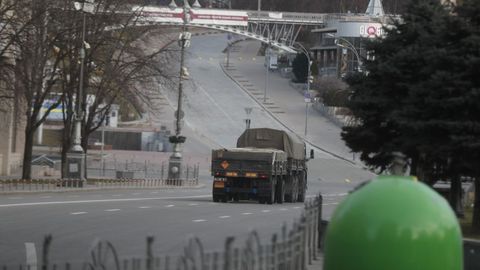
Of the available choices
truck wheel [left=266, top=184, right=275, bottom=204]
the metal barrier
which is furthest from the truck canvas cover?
the metal barrier

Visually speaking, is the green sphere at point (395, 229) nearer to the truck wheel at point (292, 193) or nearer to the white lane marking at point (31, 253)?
the white lane marking at point (31, 253)

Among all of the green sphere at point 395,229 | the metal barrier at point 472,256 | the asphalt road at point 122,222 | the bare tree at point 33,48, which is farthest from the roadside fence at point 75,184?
the green sphere at point 395,229

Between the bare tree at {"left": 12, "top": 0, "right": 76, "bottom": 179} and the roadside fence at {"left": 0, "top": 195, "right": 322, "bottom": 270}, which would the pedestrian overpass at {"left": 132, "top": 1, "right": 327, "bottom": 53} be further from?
the roadside fence at {"left": 0, "top": 195, "right": 322, "bottom": 270}

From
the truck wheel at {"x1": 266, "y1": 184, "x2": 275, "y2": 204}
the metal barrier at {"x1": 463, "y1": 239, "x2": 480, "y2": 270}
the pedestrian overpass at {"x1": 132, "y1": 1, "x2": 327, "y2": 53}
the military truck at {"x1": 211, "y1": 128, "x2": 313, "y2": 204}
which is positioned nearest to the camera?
the metal barrier at {"x1": 463, "y1": 239, "x2": 480, "y2": 270}

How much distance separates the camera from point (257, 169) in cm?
4262

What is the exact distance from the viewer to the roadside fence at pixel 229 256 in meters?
11.3

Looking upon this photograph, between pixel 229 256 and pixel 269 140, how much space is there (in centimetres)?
3587

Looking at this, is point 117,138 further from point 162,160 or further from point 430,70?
point 430,70

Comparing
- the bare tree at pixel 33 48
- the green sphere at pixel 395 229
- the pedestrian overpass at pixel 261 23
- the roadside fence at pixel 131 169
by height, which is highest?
the pedestrian overpass at pixel 261 23

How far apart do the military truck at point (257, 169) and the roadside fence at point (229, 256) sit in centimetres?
2129

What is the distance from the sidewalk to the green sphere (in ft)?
279

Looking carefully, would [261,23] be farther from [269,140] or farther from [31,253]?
[31,253]

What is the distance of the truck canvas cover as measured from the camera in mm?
47156

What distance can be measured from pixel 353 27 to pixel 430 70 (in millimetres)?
121134
